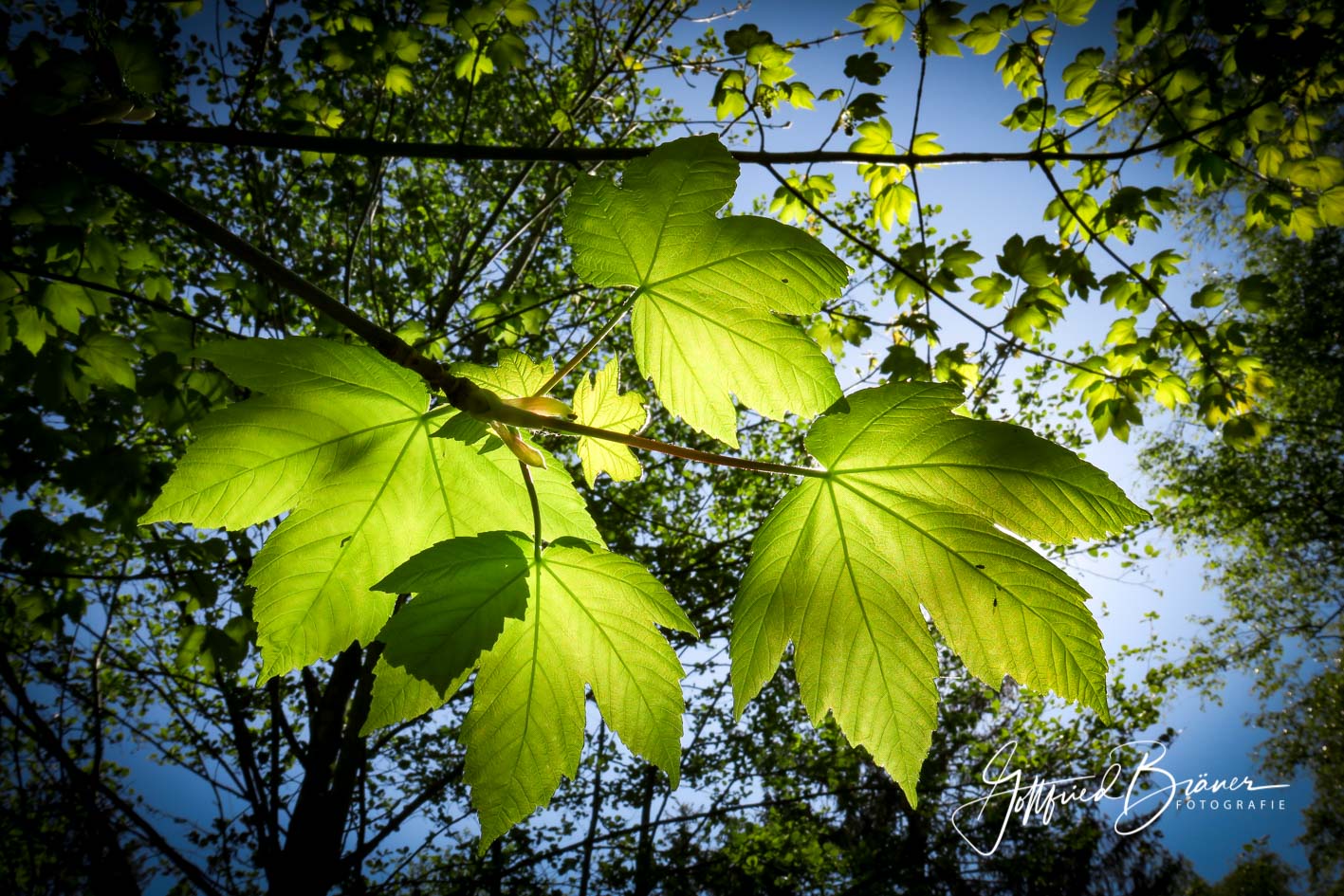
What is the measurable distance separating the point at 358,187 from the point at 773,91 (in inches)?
168

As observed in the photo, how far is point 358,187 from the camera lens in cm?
565

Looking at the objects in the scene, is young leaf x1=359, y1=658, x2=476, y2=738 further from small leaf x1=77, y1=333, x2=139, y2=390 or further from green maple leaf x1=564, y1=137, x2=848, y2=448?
small leaf x1=77, y1=333, x2=139, y2=390

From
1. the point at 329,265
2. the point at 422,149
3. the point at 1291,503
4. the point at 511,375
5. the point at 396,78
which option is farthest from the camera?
the point at 1291,503

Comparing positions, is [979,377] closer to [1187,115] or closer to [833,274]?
[1187,115]

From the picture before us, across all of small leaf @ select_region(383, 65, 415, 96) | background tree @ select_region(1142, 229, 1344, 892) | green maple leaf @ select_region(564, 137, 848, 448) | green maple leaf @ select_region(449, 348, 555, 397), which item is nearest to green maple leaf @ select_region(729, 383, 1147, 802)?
green maple leaf @ select_region(564, 137, 848, 448)

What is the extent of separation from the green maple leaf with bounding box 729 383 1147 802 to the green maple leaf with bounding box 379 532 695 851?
→ 0.40 ft

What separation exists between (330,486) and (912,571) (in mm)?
862

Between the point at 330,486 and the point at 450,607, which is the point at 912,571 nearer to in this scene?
the point at 450,607

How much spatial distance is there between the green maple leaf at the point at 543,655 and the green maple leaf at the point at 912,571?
122 millimetres

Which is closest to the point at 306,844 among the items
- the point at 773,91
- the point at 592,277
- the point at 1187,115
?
the point at 592,277

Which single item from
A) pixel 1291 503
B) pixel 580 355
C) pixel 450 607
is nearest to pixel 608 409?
pixel 580 355

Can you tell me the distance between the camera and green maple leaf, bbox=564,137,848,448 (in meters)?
0.80

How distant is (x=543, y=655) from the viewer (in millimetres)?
864

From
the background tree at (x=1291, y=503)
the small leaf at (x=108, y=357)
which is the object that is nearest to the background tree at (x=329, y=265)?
the small leaf at (x=108, y=357)
